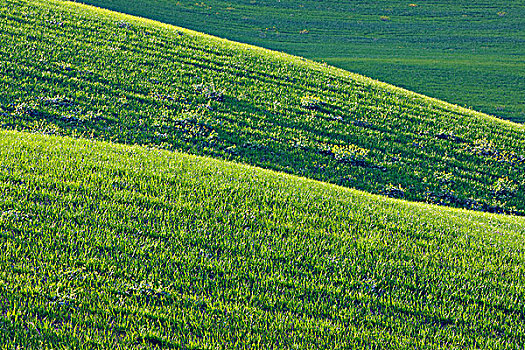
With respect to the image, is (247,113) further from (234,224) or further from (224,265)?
(224,265)

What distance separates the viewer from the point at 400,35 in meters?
54.8

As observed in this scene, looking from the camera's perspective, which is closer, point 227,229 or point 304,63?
point 227,229

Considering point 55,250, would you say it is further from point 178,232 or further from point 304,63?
point 304,63

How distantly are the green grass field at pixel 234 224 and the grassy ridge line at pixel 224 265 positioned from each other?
0.12 ft

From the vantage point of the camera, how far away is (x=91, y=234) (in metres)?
7.29

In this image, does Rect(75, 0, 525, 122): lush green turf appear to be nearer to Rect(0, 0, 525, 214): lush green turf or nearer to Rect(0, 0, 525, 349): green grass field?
Rect(0, 0, 525, 214): lush green turf

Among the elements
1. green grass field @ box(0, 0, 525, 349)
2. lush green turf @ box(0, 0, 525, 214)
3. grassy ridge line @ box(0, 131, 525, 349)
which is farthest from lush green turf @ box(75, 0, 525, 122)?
grassy ridge line @ box(0, 131, 525, 349)

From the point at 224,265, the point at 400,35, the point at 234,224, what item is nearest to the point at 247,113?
the point at 234,224

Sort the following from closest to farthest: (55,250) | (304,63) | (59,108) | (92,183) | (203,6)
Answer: (55,250)
(92,183)
(59,108)
(304,63)
(203,6)

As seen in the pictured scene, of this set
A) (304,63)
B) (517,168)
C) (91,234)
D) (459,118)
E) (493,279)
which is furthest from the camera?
(304,63)

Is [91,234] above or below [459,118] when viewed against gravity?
below

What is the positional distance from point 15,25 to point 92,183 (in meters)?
20.9

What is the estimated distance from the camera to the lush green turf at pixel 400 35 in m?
38.6

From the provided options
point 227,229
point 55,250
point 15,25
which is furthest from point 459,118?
point 15,25
